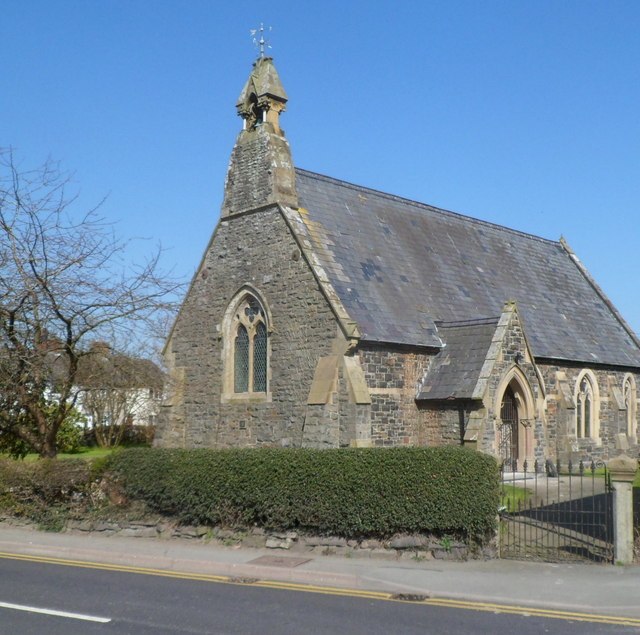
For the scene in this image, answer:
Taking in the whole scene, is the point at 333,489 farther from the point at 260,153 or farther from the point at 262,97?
the point at 262,97

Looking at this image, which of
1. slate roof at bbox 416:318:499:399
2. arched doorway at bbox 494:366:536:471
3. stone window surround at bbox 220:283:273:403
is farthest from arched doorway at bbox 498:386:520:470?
stone window surround at bbox 220:283:273:403

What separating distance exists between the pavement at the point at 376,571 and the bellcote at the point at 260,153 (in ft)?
36.0

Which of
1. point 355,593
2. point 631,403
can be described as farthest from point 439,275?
point 355,593

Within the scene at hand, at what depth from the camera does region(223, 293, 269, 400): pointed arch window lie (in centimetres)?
2172

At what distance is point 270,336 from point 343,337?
103 inches

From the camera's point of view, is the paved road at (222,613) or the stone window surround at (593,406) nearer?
the paved road at (222,613)

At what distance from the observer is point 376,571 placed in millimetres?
11367

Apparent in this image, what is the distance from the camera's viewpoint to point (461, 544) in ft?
39.5

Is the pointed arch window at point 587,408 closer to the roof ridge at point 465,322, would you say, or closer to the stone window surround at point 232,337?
the roof ridge at point 465,322

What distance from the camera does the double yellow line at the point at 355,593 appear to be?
29.8 feet

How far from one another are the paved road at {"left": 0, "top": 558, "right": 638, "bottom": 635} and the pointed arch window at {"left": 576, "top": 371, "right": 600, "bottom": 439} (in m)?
18.5

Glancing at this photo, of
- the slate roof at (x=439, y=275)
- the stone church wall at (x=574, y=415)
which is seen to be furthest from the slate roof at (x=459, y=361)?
the stone church wall at (x=574, y=415)

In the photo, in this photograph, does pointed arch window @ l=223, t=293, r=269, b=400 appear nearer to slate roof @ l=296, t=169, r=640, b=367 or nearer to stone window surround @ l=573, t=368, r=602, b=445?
slate roof @ l=296, t=169, r=640, b=367

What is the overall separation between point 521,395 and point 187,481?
11018mm
